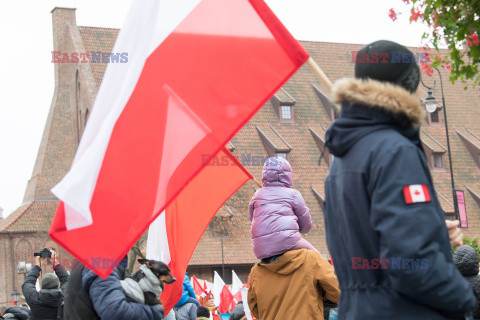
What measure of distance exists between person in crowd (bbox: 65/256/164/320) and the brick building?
32.9 meters

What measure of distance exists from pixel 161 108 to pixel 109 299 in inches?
53.8

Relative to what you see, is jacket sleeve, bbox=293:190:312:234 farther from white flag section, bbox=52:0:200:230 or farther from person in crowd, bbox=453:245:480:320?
white flag section, bbox=52:0:200:230

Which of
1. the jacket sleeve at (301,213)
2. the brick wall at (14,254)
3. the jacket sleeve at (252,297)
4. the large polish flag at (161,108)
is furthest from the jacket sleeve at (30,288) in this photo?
the brick wall at (14,254)

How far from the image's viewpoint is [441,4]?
9625 millimetres

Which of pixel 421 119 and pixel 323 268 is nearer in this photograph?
pixel 421 119

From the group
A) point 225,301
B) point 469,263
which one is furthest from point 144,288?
point 225,301

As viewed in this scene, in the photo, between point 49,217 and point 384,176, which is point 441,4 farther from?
point 49,217

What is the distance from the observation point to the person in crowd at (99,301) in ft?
16.9

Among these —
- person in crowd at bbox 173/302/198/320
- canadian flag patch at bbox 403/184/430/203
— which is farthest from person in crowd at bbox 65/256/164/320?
person in crowd at bbox 173/302/198/320

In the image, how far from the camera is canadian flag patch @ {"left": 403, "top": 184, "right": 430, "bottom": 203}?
3062 mm

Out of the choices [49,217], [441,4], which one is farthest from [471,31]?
[49,217]

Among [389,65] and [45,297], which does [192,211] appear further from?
[389,65]

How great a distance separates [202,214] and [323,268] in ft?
4.81

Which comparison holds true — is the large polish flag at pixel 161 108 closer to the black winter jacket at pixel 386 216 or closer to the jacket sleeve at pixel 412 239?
the black winter jacket at pixel 386 216
